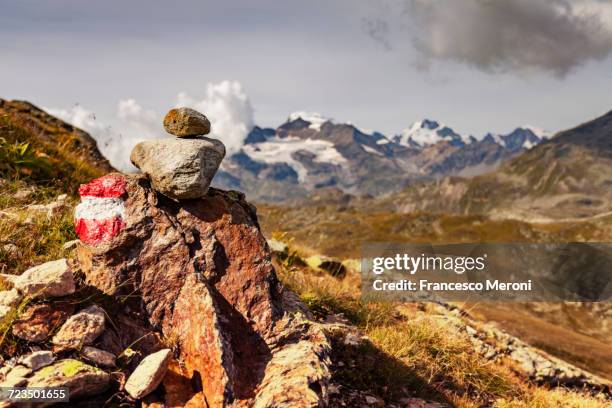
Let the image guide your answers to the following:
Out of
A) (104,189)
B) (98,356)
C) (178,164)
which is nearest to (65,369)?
(98,356)

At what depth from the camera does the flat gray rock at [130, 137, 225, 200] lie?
6.86 meters

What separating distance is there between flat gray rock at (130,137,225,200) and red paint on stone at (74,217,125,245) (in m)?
0.88

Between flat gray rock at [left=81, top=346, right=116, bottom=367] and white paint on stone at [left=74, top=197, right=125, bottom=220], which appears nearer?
flat gray rock at [left=81, top=346, right=116, bottom=367]

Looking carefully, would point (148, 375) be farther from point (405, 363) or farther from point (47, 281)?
point (405, 363)

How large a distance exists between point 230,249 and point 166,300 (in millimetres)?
1319

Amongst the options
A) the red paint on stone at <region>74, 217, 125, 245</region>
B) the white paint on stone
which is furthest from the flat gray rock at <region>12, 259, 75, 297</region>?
the white paint on stone

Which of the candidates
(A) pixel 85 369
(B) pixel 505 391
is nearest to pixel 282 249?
(B) pixel 505 391

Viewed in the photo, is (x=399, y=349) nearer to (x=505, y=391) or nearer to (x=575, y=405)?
(x=505, y=391)

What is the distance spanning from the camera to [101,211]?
6812 mm

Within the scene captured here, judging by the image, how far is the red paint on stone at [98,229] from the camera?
668 cm

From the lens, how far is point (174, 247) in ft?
22.5

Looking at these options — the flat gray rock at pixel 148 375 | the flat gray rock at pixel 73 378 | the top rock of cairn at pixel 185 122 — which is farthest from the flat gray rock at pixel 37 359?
the top rock of cairn at pixel 185 122

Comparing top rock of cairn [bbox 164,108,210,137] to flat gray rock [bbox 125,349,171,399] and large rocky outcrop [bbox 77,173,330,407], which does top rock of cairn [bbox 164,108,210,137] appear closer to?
large rocky outcrop [bbox 77,173,330,407]

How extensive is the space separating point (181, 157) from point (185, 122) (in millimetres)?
866
